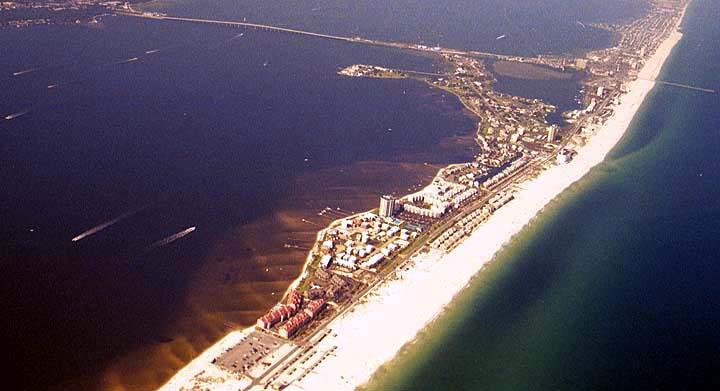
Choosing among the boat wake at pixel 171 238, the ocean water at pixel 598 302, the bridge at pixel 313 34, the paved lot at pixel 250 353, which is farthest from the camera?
the bridge at pixel 313 34

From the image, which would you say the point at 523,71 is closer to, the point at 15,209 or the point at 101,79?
the point at 101,79

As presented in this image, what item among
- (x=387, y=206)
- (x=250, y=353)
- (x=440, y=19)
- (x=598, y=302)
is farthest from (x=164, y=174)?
(x=440, y=19)

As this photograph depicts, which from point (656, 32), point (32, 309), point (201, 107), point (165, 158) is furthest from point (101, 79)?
point (656, 32)

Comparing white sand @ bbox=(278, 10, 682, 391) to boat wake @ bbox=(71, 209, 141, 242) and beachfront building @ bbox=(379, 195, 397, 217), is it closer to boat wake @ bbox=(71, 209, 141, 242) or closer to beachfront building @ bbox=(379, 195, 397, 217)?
beachfront building @ bbox=(379, 195, 397, 217)

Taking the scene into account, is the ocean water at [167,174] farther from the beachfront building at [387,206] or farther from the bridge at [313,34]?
the bridge at [313,34]

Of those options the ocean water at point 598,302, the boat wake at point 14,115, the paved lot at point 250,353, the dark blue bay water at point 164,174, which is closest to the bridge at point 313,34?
the dark blue bay water at point 164,174
